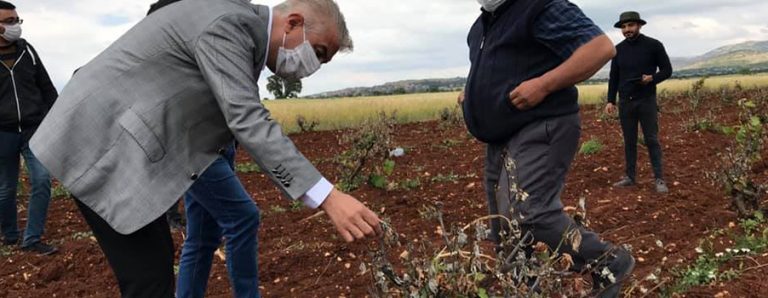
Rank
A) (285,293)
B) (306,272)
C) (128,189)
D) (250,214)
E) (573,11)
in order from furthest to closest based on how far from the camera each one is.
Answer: (306,272), (285,293), (250,214), (573,11), (128,189)

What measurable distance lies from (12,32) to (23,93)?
50 centimetres

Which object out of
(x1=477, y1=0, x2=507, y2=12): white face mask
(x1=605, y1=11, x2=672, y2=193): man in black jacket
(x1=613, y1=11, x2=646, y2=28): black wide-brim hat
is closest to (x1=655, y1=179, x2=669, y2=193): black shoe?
(x1=605, y1=11, x2=672, y2=193): man in black jacket

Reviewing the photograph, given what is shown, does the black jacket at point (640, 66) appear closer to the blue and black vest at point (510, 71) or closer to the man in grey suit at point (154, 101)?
the blue and black vest at point (510, 71)

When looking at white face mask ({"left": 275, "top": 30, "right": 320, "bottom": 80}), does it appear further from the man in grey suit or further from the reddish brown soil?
the reddish brown soil

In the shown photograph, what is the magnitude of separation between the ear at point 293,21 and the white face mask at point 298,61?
3 centimetres

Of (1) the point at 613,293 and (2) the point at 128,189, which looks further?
(1) the point at 613,293

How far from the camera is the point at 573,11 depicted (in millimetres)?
2982

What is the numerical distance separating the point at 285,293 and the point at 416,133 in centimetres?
1129

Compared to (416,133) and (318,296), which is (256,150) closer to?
(318,296)

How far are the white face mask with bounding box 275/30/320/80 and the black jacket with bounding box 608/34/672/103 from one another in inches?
216

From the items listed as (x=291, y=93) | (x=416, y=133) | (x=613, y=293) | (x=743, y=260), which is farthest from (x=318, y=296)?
(x=291, y=93)

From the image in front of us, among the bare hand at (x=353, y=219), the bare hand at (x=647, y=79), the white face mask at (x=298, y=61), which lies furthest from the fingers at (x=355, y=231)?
the bare hand at (x=647, y=79)

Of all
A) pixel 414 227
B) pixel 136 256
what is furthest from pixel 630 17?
pixel 136 256

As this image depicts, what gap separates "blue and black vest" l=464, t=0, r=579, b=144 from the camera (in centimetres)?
304
